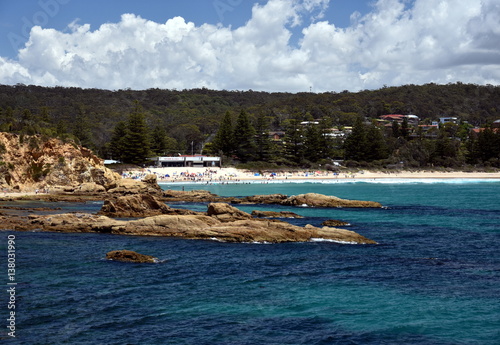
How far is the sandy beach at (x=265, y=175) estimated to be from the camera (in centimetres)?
7169

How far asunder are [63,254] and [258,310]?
9.77m

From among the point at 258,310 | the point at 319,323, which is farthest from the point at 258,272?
the point at 319,323

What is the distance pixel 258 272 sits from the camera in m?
17.8

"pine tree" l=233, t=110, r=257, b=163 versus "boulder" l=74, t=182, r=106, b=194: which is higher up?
"pine tree" l=233, t=110, r=257, b=163

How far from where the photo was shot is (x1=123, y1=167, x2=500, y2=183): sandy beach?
71.7 m

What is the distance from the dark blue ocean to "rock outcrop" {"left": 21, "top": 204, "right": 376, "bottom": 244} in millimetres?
915

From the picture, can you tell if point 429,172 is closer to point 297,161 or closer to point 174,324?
point 297,161

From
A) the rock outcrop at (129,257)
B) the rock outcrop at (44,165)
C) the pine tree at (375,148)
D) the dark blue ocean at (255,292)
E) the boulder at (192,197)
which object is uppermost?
the pine tree at (375,148)

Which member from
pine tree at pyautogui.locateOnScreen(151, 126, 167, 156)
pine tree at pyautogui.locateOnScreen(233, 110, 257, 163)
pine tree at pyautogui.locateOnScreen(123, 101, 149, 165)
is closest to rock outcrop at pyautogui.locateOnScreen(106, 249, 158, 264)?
pine tree at pyautogui.locateOnScreen(123, 101, 149, 165)

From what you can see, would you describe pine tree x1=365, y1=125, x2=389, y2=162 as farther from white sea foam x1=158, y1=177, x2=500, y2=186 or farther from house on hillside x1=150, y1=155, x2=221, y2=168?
house on hillside x1=150, y1=155, x2=221, y2=168

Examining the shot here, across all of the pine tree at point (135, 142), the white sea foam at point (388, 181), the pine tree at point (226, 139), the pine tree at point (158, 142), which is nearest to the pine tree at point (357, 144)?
the white sea foam at point (388, 181)

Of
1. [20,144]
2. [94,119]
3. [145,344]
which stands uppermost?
[94,119]

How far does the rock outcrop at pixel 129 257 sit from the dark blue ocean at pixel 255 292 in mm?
515

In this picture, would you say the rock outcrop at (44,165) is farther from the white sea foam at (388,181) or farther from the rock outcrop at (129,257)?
the rock outcrop at (129,257)
